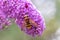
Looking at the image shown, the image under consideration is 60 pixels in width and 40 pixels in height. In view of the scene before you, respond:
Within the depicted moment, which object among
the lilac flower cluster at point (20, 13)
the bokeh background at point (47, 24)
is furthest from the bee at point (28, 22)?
the bokeh background at point (47, 24)

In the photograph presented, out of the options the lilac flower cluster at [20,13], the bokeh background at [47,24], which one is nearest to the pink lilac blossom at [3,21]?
the lilac flower cluster at [20,13]

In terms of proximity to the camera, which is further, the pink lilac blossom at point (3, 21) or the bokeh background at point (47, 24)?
the bokeh background at point (47, 24)

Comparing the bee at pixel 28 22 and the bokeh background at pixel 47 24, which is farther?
the bokeh background at pixel 47 24

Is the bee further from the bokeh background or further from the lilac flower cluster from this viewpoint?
the bokeh background

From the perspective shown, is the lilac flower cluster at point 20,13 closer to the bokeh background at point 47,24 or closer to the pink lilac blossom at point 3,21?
the pink lilac blossom at point 3,21

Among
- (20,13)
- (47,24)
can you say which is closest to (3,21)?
(20,13)

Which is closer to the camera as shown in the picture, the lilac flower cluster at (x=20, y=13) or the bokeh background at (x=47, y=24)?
the lilac flower cluster at (x=20, y=13)

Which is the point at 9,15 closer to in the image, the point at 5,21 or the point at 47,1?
the point at 5,21

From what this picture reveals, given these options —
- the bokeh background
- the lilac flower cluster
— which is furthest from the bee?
the bokeh background
